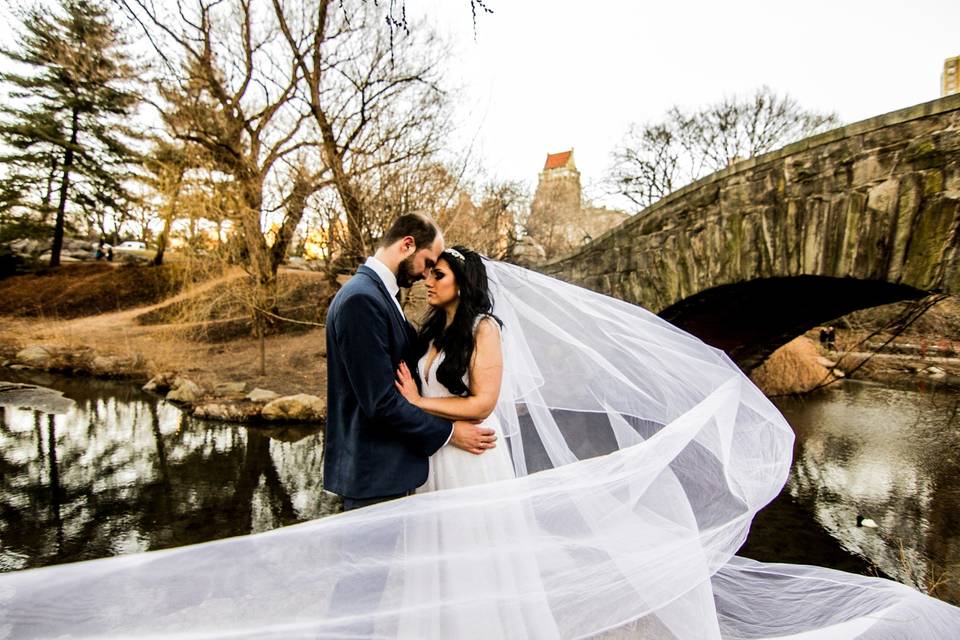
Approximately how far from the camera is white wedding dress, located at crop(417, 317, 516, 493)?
2.12m

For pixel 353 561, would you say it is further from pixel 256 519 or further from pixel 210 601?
pixel 256 519

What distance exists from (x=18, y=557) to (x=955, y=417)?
42.5 ft

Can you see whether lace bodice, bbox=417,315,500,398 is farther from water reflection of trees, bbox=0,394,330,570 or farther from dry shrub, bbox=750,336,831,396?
dry shrub, bbox=750,336,831,396

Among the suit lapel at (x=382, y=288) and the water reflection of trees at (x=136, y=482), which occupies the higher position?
the suit lapel at (x=382, y=288)

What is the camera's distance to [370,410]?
192 centimetres

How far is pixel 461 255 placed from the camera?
7.66ft

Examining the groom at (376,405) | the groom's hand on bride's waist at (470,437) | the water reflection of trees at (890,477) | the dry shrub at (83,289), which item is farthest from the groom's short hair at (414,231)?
the dry shrub at (83,289)

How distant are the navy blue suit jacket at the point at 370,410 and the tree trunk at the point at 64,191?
23135 mm

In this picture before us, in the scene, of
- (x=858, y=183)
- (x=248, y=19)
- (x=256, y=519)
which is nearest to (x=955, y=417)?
(x=858, y=183)

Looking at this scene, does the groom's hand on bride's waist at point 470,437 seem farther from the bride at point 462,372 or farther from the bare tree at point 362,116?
the bare tree at point 362,116

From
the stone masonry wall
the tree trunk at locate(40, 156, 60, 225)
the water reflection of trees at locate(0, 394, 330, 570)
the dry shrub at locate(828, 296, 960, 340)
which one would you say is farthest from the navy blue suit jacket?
the tree trunk at locate(40, 156, 60, 225)

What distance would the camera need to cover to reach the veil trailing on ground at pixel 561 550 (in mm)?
1555

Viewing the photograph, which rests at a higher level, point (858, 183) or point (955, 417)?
point (858, 183)

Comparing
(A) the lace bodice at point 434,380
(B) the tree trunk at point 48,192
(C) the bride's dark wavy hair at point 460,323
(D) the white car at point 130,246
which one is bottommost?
(A) the lace bodice at point 434,380
